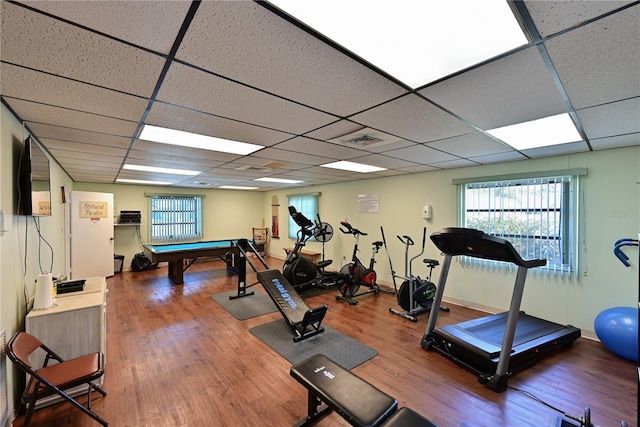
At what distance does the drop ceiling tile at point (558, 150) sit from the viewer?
9.57ft

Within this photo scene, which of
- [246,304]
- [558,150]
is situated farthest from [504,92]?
[246,304]

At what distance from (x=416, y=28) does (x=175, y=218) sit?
803cm

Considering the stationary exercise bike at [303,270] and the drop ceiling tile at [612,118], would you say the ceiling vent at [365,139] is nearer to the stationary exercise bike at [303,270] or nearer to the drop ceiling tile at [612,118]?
the drop ceiling tile at [612,118]

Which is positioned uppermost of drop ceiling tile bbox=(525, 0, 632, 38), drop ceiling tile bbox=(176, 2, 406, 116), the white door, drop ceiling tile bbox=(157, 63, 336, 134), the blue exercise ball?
drop ceiling tile bbox=(157, 63, 336, 134)

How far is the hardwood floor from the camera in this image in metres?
1.99

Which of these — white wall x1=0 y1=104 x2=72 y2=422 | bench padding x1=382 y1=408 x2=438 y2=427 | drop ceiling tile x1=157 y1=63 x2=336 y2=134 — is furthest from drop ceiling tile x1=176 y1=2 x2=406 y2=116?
bench padding x1=382 y1=408 x2=438 y2=427

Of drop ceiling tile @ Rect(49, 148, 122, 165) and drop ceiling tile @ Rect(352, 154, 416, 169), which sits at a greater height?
drop ceiling tile @ Rect(352, 154, 416, 169)

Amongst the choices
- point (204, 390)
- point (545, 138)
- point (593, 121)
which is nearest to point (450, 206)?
point (545, 138)

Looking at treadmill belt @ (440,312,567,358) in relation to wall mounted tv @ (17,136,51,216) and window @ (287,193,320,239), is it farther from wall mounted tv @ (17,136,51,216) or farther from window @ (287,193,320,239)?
window @ (287,193,320,239)

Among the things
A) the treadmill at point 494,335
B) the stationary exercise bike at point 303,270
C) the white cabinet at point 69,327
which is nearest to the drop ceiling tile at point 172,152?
the white cabinet at point 69,327

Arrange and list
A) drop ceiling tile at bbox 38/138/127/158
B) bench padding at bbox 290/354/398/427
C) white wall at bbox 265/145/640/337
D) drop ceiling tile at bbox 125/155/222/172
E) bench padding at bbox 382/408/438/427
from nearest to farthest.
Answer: bench padding at bbox 382/408/438/427 → bench padding at bbox 290/354/398/427 → drop ceiling tile at bbox 38/138/127/158 → white wall at bbox 265/145/640/337 → drop ceiling tile at bbox 125/155/222/172

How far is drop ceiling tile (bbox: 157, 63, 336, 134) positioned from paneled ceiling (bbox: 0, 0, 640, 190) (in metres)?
0.01

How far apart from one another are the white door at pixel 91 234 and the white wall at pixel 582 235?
594 cm

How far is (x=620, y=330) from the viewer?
269 centimetres
